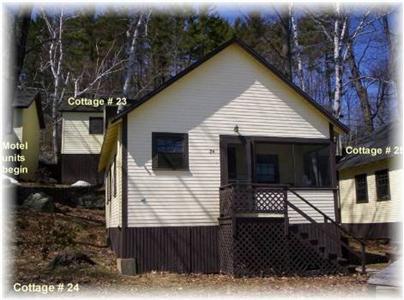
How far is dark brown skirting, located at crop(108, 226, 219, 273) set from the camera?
1453cm

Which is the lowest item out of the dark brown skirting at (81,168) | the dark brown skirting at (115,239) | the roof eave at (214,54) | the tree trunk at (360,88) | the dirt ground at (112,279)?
the dirt ground at (112,279)

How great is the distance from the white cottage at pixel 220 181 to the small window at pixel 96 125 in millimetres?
14474

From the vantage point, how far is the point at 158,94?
15.4 metres

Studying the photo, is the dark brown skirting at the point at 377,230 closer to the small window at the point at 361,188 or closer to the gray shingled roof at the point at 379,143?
the small window at the point at 361,188

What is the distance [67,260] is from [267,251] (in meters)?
5.45

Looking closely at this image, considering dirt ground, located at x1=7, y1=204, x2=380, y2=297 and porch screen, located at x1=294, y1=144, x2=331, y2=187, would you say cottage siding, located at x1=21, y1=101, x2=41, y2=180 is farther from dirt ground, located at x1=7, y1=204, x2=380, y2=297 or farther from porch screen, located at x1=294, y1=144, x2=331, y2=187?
porch screen, located at x1=294, y1=144, x2=331, y2=187

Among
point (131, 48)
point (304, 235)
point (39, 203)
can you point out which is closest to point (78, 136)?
point (131, 48)

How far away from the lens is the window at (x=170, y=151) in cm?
1520

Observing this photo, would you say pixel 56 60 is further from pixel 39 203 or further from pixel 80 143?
pixel 39 203

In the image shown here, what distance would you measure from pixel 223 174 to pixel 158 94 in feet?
9.97

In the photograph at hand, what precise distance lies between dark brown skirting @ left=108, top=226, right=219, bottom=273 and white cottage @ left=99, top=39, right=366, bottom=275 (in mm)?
28

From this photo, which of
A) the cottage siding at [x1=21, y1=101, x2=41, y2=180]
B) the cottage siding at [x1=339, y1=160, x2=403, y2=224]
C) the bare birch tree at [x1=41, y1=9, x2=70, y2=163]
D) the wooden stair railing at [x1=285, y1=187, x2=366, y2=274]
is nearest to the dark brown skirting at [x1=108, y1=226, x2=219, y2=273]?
the wooden stair railing at [x1=285, y1=187, x2=366, y2=274]

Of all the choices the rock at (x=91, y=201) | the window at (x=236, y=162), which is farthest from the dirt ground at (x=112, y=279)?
the rock at (x=91, y=201)

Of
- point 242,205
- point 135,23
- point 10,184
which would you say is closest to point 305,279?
point 242,205
